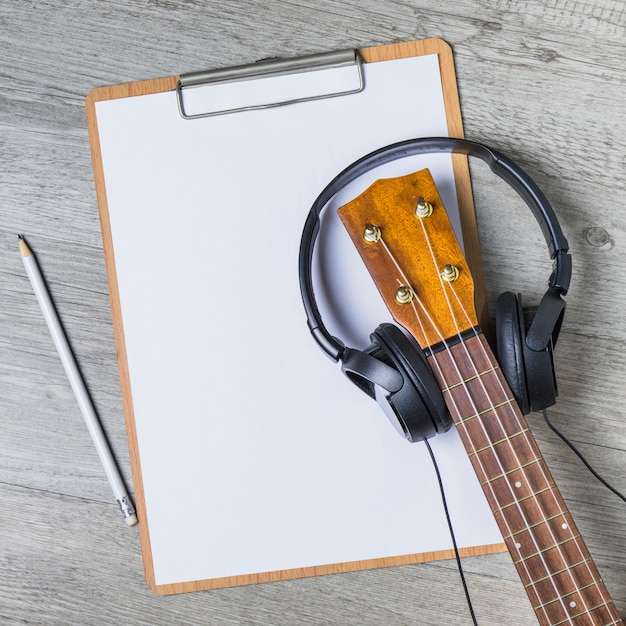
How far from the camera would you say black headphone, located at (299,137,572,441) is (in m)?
0.56

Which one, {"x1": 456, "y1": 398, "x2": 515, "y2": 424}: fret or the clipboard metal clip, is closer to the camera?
{"x1": 456, "y1": 398, "x2": 515, "y2": 424}: fret

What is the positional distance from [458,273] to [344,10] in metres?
0.32

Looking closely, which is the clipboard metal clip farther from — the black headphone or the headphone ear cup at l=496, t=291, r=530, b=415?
the headphone ear cup at l=496, t=291, r=530, b=415

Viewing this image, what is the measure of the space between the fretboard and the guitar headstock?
1.1 inches

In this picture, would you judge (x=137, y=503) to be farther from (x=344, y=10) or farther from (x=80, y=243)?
(x=344, y=10)

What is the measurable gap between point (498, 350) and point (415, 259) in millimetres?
107

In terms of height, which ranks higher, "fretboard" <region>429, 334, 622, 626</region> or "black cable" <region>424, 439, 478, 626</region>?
"fretboard" <region>429, 334, 622, 626</region>

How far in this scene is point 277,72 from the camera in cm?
69

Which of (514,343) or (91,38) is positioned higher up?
(91,38)

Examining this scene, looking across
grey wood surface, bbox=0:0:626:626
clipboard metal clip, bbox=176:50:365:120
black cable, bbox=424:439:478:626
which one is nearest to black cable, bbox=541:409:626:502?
grey wood surface, bbox=0:0:626:626

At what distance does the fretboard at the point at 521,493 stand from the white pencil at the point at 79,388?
36 cm

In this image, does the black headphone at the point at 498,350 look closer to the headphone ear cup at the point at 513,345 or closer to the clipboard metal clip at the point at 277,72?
the headphone ear cup at the point at 513,345

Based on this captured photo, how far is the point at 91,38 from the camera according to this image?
28.0 inches

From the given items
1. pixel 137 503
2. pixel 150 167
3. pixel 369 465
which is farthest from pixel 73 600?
pixel 150 167
